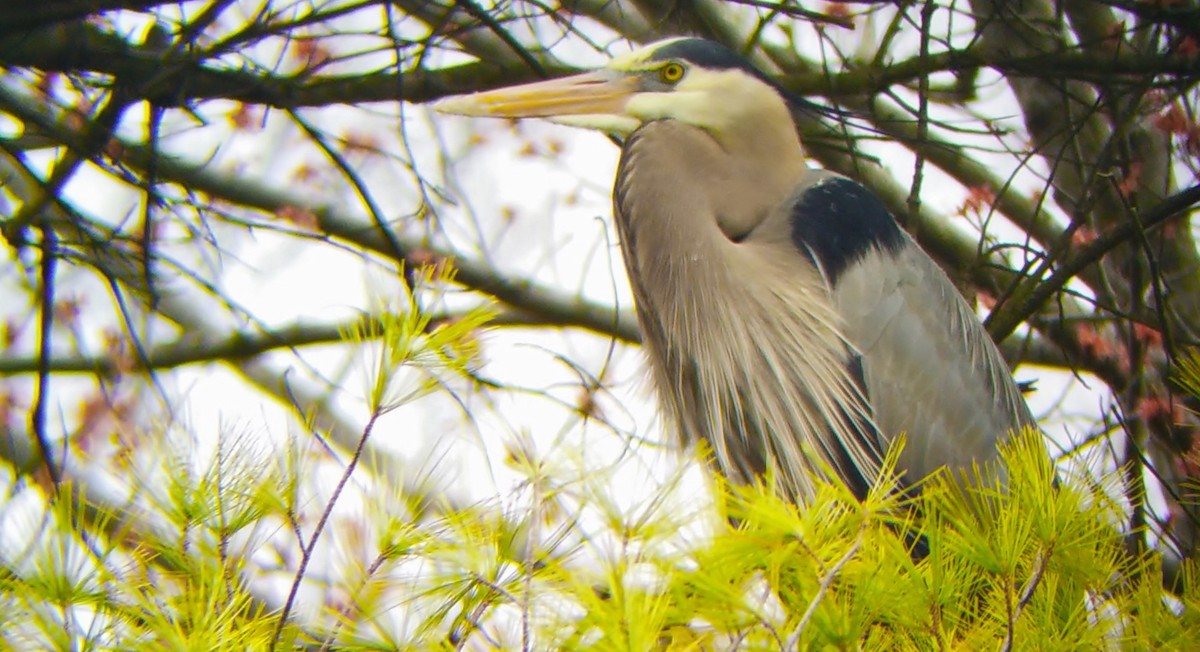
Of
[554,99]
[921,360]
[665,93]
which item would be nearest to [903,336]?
[921,360]

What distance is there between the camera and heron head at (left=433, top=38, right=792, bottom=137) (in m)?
2.35

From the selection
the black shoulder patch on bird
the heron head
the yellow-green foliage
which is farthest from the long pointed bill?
the yellow-green foliage

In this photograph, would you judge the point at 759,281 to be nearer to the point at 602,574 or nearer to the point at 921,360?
the point at 921,360

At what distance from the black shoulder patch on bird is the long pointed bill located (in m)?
0.40

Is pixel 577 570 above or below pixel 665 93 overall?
below

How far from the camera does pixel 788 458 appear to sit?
7.57ft

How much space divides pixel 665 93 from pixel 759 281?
0.41 m

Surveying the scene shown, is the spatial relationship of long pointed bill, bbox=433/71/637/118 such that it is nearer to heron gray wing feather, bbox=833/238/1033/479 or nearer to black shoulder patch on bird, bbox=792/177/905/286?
black shoulder patch on bird, bbox=792/177/905/286

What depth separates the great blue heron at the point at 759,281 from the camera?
7.51 ft

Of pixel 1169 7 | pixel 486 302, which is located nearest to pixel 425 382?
pixel 486 302

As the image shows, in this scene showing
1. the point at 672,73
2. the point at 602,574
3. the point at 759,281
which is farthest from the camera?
the point at 672,73

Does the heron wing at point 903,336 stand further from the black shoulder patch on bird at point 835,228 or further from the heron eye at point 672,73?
the heron eye at point 672,73

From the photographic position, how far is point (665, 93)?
2375 mm

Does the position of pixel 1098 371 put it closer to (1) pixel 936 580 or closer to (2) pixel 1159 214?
(2) pixel 1159 214
